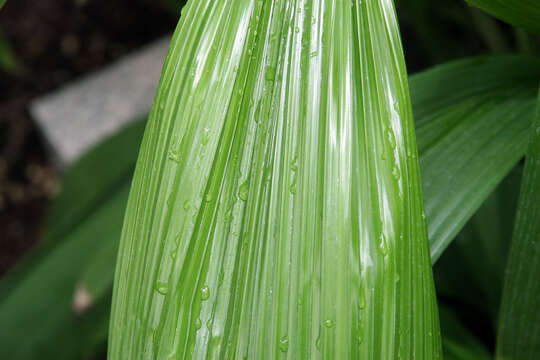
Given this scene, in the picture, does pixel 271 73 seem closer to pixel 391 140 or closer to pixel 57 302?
pixel 391 140

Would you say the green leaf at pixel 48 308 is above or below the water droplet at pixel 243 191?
above

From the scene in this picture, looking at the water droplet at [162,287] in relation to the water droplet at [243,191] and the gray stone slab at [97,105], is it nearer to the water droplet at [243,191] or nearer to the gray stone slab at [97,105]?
the water droplet at [243,191]

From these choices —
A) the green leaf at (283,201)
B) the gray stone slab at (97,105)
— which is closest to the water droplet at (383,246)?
the green leaf at (283,201)

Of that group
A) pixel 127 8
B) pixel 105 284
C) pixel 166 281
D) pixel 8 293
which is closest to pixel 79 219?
pixel 8 293

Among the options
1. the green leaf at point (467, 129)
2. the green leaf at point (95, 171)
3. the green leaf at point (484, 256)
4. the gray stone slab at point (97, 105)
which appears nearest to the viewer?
the green leaf at point (467, 129)

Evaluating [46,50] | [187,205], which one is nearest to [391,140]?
[187,205]

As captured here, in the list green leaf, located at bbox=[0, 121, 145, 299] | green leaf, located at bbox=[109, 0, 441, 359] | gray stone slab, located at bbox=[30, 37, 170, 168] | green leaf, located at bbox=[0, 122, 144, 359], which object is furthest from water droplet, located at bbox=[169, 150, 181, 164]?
gray stone slab, located at bbox=[30, 37, 170, 168]
